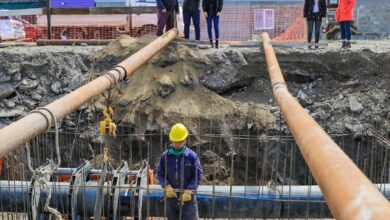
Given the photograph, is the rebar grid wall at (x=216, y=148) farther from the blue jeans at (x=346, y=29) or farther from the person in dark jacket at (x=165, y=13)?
the person in dark jacket at (x=165, y=13)

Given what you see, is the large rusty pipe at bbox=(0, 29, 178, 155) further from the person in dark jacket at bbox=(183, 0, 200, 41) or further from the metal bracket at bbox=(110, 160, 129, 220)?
the person in dark jacket at bbox=(183, 0, 200, 41)

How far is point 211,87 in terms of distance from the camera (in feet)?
31.3

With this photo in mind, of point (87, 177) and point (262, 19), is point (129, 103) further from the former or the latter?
point (262, 19)

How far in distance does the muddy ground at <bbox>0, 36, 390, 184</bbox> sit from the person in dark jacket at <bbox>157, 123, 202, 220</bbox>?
11.9 ft

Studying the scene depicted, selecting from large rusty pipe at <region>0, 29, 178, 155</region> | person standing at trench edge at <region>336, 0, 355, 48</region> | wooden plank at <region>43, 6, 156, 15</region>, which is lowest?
large rusty pipe at <region>0, 29, 178, 155</region>

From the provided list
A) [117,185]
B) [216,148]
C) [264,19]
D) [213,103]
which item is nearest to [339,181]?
[117,185]

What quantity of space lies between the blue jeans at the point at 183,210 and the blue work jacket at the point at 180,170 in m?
0.17

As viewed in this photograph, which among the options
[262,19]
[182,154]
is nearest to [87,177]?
[182,154]

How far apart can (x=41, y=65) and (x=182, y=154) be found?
5771mm

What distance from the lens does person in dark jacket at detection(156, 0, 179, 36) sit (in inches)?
396

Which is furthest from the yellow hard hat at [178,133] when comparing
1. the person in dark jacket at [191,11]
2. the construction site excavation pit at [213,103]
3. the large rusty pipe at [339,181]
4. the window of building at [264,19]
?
the window of building at [264,19]

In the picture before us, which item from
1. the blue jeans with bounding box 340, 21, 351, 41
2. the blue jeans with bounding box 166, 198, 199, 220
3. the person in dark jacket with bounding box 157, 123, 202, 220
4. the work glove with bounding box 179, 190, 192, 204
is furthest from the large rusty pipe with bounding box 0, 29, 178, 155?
the blue jeans with bounding box 340, 21, 351, 41

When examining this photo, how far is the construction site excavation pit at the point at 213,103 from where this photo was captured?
8734 millimetres

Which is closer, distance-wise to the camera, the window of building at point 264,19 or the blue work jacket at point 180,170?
the blue work jacket at point 180,170
